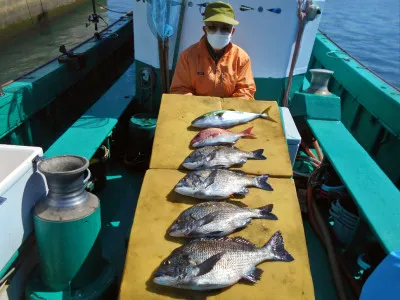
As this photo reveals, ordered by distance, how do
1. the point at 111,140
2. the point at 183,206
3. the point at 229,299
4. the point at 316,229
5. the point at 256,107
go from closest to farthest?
the point at 229,299 → the point at 183,206 → the point at 256,107 → the point at 316,229 → the point at 111,140

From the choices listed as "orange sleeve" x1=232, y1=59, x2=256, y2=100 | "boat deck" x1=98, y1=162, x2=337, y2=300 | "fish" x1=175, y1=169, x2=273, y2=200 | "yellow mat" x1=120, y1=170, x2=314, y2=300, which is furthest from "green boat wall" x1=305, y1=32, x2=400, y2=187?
"fish" x1=175, y1=169, x2=273, y2=200

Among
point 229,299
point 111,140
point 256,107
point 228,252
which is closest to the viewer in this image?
point 229,299

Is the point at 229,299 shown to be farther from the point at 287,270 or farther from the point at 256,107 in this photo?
the point at 256,107

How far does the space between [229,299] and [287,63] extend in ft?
13.9

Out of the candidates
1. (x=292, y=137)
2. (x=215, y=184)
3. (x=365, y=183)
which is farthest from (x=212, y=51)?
(x=365, y=183)

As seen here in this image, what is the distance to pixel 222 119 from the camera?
3.16m

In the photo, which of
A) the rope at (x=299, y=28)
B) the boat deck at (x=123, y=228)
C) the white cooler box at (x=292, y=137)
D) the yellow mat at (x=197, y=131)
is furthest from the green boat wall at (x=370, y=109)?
the yellow mat at (x=197, y=131)

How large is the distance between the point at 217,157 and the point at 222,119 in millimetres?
568

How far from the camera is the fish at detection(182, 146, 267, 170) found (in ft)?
8.88

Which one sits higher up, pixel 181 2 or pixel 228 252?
pixel 181 2

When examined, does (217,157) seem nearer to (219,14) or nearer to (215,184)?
(215,184)

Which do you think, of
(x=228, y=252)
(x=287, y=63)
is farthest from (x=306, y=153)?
(x=228, y=252)

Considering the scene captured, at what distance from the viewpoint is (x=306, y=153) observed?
16.3 ft

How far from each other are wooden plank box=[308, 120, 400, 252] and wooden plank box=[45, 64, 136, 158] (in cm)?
266
